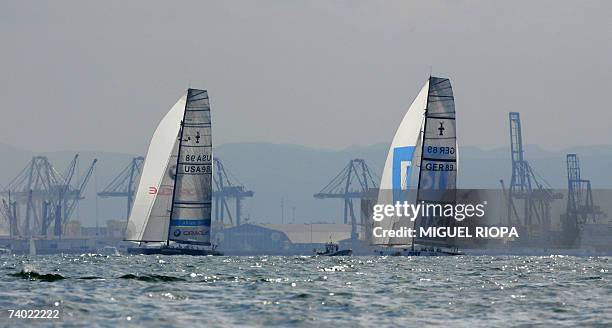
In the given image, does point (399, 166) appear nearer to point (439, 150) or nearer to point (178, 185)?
point (439, 150)

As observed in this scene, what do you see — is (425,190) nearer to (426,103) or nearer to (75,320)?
(426,103)

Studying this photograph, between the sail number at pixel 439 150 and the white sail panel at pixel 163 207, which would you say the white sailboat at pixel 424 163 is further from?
the white sail panel at pixel 163 207

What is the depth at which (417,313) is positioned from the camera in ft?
129

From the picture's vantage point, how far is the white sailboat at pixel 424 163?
10425 cm

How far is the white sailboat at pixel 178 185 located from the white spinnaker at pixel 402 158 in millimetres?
13973

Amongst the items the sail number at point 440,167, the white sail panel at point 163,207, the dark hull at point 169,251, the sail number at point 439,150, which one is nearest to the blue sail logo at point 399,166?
the sail number at point 440,167

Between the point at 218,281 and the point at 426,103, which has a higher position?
the point at 426,103

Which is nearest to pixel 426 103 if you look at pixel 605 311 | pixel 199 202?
pixel 199 202

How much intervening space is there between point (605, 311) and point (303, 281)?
57.7 feet

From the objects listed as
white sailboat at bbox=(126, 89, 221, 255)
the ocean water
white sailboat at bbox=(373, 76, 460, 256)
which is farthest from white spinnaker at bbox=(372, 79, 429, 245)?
the ocean water

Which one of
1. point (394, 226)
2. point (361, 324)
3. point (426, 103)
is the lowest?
point (361, 324)

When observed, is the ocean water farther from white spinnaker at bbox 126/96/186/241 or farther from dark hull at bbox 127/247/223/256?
white spinnaker at bbox 126/96/186/241

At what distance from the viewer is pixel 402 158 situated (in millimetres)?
108375

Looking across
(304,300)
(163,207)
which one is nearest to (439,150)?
(163,207)
